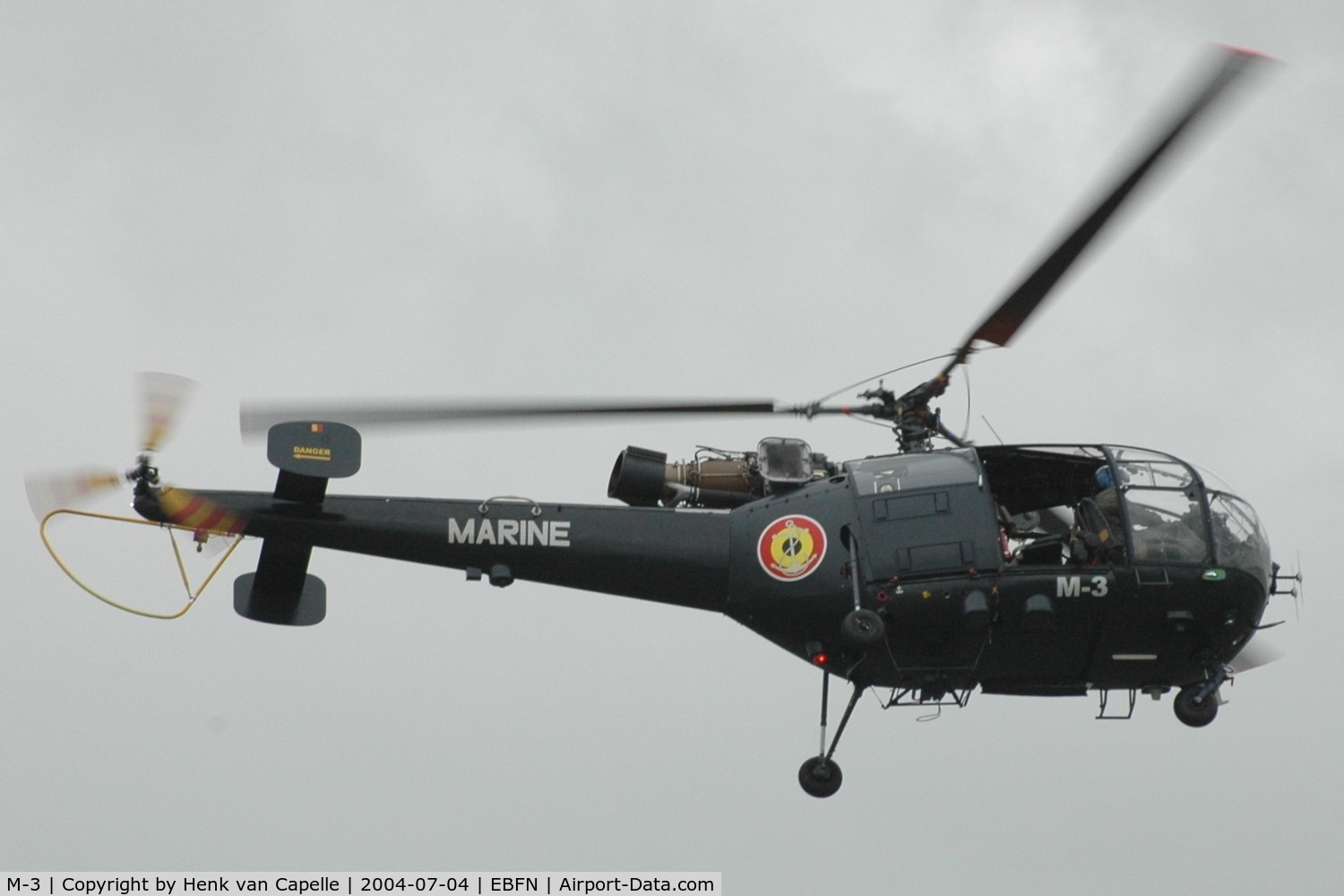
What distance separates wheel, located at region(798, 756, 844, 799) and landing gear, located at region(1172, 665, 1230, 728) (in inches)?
137

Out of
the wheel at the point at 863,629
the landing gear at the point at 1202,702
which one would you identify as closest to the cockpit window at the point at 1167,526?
the landing gear at the point at 1202,702

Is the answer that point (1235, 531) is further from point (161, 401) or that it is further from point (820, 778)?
point (161, 401)

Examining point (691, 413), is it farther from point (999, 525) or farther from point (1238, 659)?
point (1238, 659)

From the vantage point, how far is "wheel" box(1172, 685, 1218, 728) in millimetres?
16969

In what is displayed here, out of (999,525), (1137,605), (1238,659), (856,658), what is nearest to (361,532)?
(856,658)

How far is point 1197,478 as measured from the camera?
16766mm

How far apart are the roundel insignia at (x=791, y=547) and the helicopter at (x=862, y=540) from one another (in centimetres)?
2

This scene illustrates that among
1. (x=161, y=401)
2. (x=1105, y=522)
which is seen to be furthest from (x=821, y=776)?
(x=161, y=401)

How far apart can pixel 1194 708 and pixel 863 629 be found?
365cm

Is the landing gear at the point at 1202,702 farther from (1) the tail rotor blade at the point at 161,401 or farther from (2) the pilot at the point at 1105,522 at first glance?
(1) the tail rotor blade at the point at 161,401

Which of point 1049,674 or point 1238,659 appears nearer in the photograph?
point 1049,674

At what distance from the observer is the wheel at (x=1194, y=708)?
17.0 meters

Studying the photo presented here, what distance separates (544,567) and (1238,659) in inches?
299

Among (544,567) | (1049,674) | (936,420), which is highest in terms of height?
(936,420)
